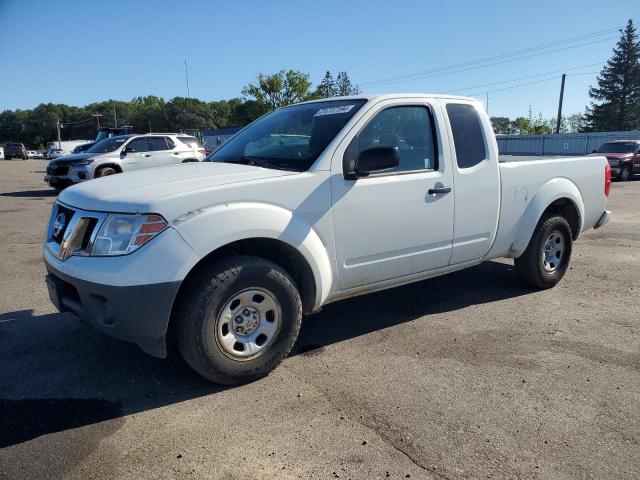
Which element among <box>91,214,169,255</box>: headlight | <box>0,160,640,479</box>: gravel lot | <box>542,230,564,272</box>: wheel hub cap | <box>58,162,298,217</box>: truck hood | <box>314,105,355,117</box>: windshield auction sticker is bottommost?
<box>0,160,640,479</box>: gravel lot

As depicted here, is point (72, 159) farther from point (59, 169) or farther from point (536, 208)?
point (536, 208)

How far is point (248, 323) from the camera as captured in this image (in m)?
3.40

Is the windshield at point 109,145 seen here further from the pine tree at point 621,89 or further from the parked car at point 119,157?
the pine tree at point 621,89

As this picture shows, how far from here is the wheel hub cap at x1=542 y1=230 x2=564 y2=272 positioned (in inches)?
216

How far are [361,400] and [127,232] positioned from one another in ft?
5.73

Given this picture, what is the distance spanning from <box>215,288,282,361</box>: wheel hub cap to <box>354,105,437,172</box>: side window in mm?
1360

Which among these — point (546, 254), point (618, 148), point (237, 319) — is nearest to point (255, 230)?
point (237, 319)

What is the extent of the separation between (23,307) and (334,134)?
347 cm

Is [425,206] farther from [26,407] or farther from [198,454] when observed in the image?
[26,407]

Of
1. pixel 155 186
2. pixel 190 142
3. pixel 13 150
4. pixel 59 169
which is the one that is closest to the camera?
pixel 155 186

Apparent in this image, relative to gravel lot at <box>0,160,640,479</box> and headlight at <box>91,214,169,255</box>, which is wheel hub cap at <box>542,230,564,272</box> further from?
headlight at <box>91,214,169,255</box>

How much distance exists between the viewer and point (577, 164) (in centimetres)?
564

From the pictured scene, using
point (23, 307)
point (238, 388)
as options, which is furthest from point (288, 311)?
point (23, 307)

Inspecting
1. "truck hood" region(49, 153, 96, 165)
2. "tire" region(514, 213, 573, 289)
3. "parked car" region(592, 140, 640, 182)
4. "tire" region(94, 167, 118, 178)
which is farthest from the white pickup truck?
"parked car" region(592, 140, 640, 182)
